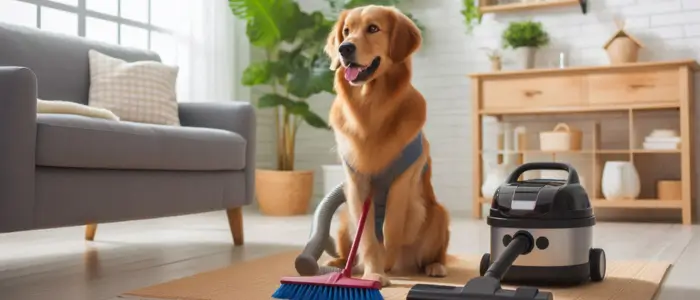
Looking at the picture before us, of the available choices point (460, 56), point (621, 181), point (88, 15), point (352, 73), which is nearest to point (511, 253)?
point (352, 73)

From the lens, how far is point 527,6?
4.56 meters

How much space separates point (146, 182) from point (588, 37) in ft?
10.3

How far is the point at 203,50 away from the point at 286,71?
0.58 m

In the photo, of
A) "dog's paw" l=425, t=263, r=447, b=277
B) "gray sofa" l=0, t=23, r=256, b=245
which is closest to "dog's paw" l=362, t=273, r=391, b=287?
"dog's paw" l=425, t=263, r=447, b=277

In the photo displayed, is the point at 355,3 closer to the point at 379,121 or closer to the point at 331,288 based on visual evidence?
the point at 379,121

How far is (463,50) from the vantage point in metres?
4.82

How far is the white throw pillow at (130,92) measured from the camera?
2.95 m

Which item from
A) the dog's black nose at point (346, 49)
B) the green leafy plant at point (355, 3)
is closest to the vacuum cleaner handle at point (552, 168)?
the dog's black nose at point (346, 49)

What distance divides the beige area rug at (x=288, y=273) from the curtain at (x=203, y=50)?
8.55ft

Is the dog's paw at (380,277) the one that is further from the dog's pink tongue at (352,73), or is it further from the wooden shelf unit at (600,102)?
the wooden shelf unit at (600,102)

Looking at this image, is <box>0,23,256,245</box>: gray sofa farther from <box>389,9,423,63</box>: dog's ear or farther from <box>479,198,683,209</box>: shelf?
<box>479,198,683,209</box>: shelf

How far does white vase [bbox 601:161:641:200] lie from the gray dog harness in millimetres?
2445

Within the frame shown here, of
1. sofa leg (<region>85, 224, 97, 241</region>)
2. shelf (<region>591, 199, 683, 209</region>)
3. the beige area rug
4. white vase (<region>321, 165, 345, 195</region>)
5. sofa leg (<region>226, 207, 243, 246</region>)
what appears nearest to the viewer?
the beige area rug

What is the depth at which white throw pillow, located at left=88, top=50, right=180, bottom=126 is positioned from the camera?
2.95m
